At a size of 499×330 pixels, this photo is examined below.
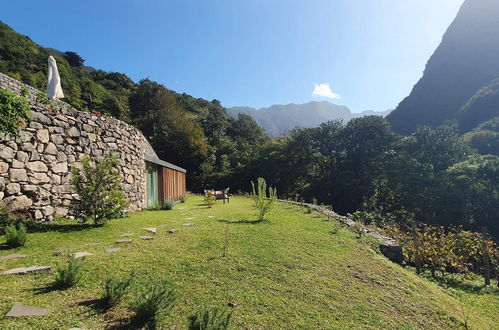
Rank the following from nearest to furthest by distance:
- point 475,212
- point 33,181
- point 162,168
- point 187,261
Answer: point 187,261 < point 33,181 < point 162,168 < point 475,212

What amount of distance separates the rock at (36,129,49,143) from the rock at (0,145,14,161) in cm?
60

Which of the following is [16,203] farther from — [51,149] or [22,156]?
[51,149]

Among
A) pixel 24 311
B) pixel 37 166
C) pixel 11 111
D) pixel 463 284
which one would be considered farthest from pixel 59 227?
pixel 463 284

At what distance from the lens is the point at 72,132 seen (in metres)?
6.52

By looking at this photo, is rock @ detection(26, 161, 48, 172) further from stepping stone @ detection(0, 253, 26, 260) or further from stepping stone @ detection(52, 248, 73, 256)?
stepping stone @ detection(52, 248, 73, 256)

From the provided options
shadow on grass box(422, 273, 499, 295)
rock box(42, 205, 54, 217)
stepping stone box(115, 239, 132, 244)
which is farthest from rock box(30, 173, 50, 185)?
shadow on grass box(422, 273, 499, 295)

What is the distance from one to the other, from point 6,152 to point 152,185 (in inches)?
231

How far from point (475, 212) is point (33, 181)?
2527cm

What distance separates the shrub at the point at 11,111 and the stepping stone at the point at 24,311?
4149 millimetres

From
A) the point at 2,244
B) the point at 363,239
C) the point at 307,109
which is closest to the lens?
the point at 2,244

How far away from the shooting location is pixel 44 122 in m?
5.83

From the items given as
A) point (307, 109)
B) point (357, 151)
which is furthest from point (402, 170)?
point (307, 109)

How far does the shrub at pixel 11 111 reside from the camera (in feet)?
15.7

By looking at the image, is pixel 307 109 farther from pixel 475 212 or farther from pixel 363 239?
pixel 363 239
